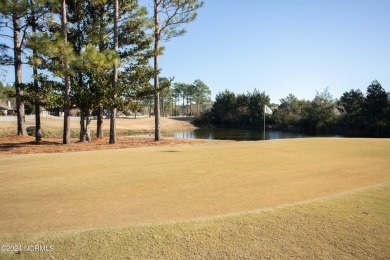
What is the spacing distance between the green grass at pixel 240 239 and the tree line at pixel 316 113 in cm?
4599

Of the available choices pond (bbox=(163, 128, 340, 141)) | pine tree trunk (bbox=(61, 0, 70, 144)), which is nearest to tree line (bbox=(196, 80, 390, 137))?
pond (bbox=(163, 128, 340, 141))

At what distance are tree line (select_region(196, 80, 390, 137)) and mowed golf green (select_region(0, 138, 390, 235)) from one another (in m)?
39.8

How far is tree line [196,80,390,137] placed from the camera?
42469 mm

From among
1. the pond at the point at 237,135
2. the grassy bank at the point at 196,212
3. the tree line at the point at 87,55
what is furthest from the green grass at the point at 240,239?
the pond at the point at 237,135

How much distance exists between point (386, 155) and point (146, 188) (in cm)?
1018

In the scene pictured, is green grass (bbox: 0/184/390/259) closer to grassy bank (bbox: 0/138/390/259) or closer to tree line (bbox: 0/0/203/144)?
grassy bank (bbox: 0/138/390/259)

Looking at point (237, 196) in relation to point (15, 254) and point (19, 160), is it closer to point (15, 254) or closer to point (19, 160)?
point (15, 254)

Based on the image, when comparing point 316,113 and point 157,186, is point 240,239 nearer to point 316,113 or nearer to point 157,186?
point 157,186

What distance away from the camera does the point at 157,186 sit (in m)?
6.20

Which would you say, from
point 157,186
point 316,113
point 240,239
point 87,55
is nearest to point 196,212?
point 240,239

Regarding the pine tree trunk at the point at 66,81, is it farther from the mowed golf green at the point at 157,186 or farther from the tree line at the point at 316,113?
the tree line at the point at 316,113

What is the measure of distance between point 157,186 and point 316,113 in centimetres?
5199

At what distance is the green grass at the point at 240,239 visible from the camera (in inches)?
129

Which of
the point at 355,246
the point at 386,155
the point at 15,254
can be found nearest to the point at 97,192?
the point at 15,254
